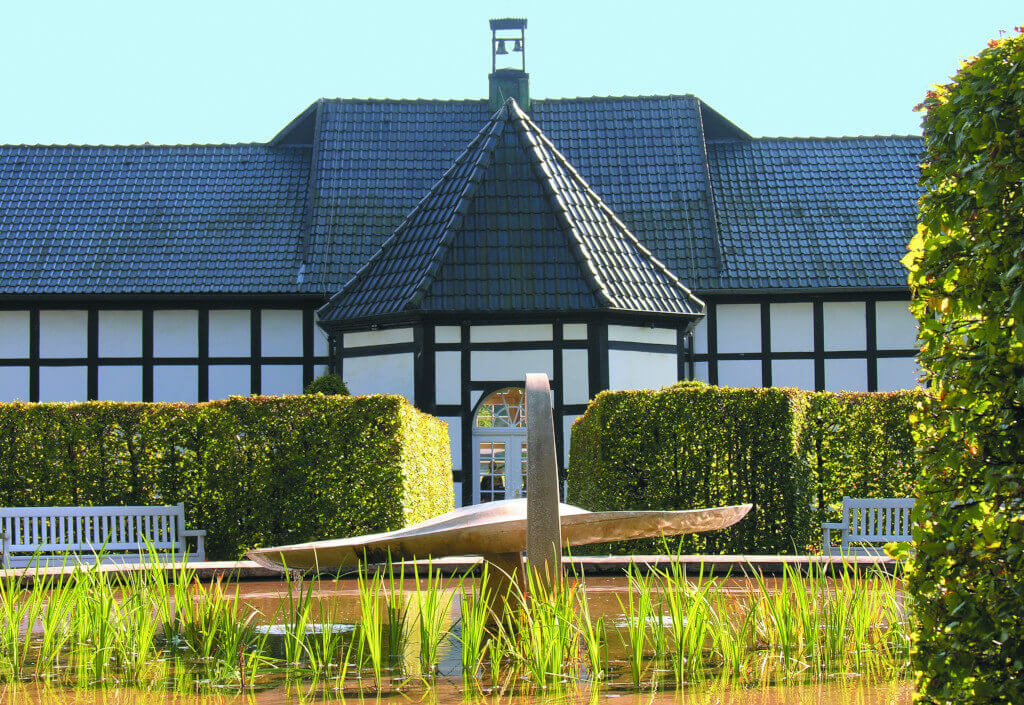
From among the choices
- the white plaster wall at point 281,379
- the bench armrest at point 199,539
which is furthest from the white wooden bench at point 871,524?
the white plaster wall at point 281,379

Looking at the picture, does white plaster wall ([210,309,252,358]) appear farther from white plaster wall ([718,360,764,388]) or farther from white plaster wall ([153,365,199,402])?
white plaster wall ([718,360,764,388])

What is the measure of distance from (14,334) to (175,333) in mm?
2485

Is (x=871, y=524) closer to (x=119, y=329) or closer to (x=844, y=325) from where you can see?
(x=844, y=325)

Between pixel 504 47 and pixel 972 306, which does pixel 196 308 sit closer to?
pixel 504 47

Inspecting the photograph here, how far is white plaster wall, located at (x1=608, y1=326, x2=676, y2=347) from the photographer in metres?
15.4

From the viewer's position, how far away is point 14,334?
1822 centimetres

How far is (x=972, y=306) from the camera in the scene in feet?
11.6

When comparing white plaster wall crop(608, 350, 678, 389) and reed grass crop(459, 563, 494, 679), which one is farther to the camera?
white plaster wall crop(608, 350, 678, 389)

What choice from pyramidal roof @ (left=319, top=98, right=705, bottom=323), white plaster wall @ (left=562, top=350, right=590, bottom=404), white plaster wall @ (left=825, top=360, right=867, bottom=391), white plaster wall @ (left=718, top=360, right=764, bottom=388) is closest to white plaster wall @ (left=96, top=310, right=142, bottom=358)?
pyramidal roof @ (left=319, top=98, right=705, bottom=323)

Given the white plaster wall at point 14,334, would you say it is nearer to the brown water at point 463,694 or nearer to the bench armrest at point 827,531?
the bench armrest at point 827,531

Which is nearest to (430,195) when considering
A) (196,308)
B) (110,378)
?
(196,308)

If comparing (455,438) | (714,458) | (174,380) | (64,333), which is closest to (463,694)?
(714,458)

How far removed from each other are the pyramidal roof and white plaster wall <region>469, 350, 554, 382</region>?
1.98 feet

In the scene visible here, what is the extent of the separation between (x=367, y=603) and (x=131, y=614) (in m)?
1.20
